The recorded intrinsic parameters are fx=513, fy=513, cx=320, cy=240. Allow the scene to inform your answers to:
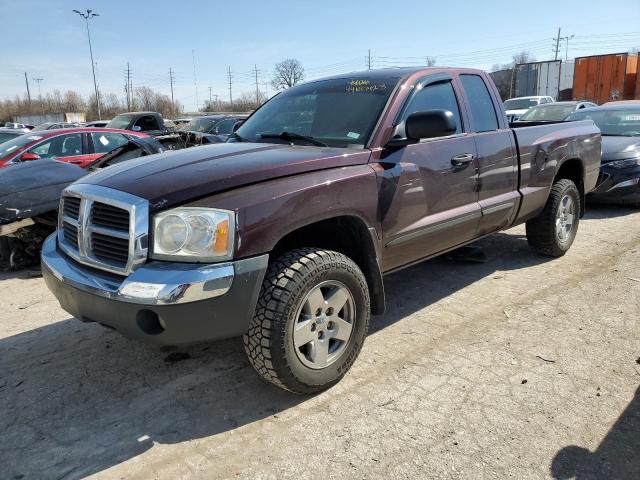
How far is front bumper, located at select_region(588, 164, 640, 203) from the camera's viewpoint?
733cm

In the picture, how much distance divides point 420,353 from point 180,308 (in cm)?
176

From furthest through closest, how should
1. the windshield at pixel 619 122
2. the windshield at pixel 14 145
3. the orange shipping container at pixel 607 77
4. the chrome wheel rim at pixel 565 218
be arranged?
the orange shipping container at pixel 607 77, the windshield at pixel 14 145, the windshield at pixel 619 122, the chrome wheel rim at pixel 565 218

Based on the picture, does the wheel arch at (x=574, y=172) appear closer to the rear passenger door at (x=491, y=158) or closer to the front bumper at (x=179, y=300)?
the rear passenger door at (x=491, y=158)

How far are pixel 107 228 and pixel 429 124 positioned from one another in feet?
6.53

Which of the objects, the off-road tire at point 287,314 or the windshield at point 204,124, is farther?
the windshield at point 204,124

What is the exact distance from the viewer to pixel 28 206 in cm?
519

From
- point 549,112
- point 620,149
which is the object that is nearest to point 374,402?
point 620,149

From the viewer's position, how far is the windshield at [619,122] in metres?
8.26

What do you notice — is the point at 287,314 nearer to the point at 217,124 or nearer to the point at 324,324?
the point at 324,324

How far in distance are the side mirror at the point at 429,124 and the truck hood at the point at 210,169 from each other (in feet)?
1.12

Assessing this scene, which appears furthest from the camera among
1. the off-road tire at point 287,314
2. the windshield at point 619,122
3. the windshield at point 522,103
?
the windshield at point 522,103

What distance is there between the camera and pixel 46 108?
8344 centimetres

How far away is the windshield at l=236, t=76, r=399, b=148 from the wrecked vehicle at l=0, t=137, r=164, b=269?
7.97 ft

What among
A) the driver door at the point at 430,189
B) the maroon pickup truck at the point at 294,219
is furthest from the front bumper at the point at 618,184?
the driver door at the point at 430,189
